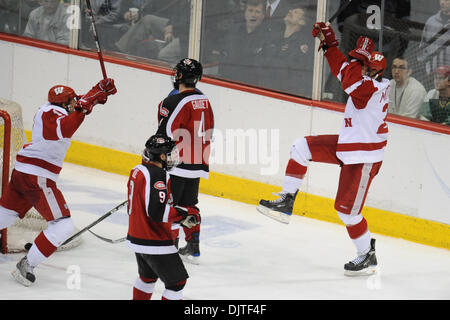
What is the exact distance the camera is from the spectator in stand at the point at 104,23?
8.54 metres

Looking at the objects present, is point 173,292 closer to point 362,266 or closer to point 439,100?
point 362,266

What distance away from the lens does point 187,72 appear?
5.86m

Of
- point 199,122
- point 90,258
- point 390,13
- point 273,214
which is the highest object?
point 390,13

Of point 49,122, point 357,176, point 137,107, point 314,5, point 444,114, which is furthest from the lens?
point 137,107

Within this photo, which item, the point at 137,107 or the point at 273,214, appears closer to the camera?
the point at 273,214

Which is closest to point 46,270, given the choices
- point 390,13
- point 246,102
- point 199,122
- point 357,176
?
point 199,122

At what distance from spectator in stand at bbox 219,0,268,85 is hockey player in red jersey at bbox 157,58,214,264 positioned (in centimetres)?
192

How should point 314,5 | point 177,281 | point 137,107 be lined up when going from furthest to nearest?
point 137,107 < point 314,5 < point 177,281

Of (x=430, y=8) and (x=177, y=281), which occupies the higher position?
(x=430, y=8)

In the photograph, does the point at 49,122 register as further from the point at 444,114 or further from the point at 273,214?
the point at 444,114

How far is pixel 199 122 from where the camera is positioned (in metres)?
5.88

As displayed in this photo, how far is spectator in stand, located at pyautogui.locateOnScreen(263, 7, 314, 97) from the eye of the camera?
7.50 meters

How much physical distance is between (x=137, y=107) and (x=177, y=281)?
4.01 meters

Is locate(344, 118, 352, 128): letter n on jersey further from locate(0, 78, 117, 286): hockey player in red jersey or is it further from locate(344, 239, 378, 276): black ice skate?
locate(0, 78, 117, 286): hockey player in red jersey
